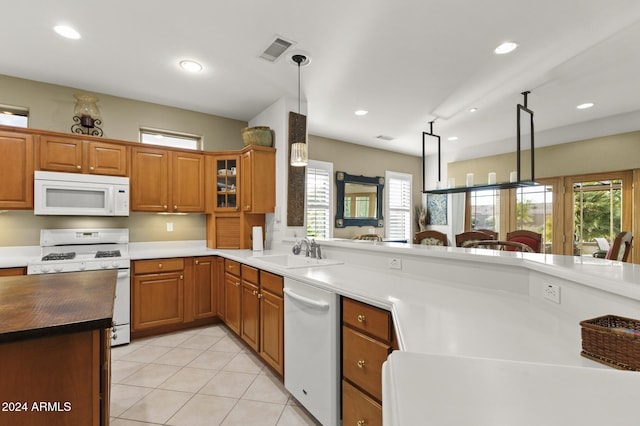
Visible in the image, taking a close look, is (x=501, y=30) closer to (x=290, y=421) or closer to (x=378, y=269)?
(x=378, y=269)

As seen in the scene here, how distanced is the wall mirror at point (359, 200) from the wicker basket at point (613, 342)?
454 cm

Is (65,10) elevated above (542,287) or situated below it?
above

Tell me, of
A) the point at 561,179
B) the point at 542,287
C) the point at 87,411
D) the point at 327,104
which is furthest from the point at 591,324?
the point at 561,179

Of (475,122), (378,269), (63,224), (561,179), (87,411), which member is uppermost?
(475,122)

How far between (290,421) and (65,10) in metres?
3.23

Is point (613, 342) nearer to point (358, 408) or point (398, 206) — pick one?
point (358, 408)

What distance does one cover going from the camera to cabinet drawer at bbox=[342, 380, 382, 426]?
1445mm

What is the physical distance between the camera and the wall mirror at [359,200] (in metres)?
5.44

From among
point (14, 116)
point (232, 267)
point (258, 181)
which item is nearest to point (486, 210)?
point (258, 181)

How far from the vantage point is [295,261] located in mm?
2906

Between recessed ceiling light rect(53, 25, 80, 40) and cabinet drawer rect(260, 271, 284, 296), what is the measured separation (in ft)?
7.93

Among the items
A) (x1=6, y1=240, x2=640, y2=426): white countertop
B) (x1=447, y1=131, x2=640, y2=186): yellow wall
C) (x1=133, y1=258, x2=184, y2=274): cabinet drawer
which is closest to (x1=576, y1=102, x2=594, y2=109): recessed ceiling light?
(x1=447, y1=131, x2=640, y2=186): yellow wall

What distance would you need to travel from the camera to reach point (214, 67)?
116 inches

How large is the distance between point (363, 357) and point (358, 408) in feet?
0.88
